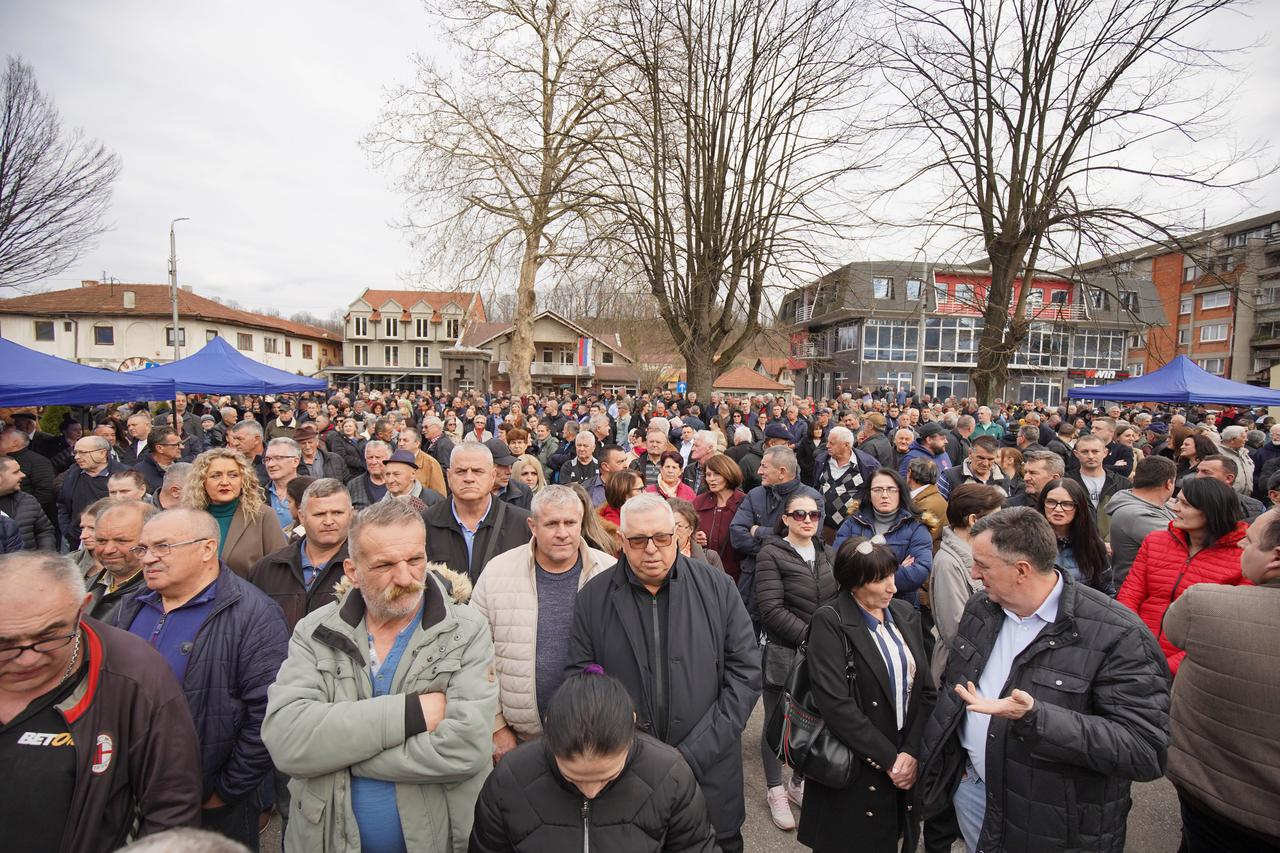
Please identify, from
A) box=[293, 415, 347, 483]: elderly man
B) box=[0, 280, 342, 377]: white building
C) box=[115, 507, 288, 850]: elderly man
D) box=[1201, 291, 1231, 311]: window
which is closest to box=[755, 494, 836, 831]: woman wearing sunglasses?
box=[115, 507, 288, 850]: elderly man

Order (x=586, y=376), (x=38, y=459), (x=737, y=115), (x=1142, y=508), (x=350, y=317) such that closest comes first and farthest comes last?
(x=1142, y=508)
(x=38, y=459)
(x=737, y=115)
(x=586, y=376)
(x=350, y=317)

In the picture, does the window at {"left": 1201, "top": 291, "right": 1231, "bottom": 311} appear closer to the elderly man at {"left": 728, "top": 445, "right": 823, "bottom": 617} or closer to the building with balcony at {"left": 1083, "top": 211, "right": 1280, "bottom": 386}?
the building with balcony at {"left": 1083, "top": 211, "right": 1280, "bottom": 386}

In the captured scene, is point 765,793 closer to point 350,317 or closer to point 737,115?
point 737,115

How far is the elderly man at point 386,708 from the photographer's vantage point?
1856 mm

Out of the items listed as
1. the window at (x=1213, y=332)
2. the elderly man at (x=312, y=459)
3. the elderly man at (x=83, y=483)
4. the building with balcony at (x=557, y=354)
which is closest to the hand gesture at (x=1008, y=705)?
the elderly man at (x=312, y=459)

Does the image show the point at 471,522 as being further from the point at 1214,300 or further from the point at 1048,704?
the point at 1214,300

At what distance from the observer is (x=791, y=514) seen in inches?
135

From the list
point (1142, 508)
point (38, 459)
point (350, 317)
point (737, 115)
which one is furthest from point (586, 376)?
point (1142, 508)

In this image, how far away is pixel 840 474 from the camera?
5.50m

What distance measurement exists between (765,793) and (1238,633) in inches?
97.0

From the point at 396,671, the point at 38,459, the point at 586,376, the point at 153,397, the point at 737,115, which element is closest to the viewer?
the point at 396,671

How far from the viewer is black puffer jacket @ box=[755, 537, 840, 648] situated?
3.29m

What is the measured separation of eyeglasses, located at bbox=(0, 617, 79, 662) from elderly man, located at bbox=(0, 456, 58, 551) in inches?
Answer: 155

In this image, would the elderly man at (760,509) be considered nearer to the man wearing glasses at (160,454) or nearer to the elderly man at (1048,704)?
the elderly man at (1048,704)
